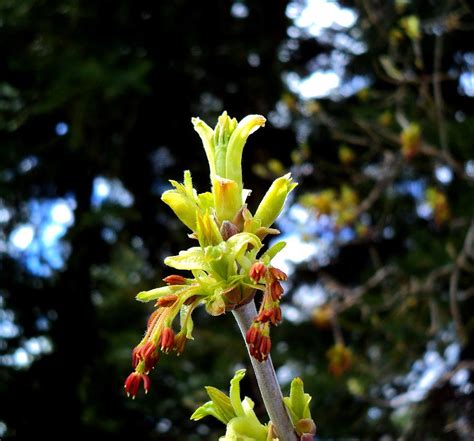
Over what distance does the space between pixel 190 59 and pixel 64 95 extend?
106 centimetres

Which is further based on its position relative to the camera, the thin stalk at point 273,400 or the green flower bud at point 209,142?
the green flower bud at point 209,142

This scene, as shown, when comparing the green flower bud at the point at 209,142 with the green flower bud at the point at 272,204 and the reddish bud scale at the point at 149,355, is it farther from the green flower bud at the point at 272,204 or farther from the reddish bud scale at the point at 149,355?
the reddish bud scale at the point at 149,355

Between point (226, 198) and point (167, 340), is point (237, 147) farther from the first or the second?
point (167, 340)

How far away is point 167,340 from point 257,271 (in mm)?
97

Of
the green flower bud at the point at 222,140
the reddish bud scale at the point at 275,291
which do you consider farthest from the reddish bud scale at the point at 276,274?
the green flower bud at the point at 222,140

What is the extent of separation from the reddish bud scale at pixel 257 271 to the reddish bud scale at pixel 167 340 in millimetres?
88

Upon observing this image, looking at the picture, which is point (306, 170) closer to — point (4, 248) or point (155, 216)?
point (155, 216)

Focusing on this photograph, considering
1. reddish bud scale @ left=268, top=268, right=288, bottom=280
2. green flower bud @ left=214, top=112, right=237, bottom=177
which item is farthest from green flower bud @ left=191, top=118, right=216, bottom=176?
reddish bud scale @ left=268, top=268, right=288, bottom=280

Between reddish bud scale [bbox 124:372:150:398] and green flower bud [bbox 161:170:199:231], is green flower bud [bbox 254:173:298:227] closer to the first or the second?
green flower bud [bbox 161:170:199:231]

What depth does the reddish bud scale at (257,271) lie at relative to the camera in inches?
20.2

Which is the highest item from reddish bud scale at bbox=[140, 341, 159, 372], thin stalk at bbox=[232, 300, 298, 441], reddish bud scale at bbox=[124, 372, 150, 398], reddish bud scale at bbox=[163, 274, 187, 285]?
reddish bud scale at bbox=[163, 274, 187, 285]

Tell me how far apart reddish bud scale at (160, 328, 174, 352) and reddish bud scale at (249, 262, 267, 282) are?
88 millimetres

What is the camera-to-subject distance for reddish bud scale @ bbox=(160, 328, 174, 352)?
551 millimetres

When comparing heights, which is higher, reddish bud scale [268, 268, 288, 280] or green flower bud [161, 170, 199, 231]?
green flower bud [161, 170, 199, 231]
